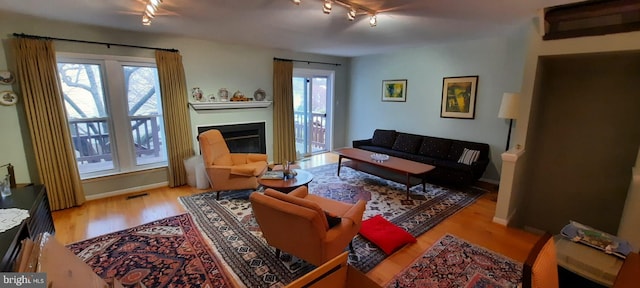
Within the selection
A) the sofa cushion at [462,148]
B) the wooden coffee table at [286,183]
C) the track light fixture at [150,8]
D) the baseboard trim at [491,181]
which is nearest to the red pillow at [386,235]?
the wooden coffee table at [286,183]

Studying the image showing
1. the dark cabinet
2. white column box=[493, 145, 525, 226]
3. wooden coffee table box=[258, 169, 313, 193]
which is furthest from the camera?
wooden coffee table box=[258, 169, 313, 193]

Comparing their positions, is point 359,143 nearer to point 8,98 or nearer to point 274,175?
point 274,175

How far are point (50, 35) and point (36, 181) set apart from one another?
5.97 ft

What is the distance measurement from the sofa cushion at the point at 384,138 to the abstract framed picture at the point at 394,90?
70 centimetres

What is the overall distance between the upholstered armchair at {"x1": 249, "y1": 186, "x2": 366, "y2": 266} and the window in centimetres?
302

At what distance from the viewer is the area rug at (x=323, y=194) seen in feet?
7.61

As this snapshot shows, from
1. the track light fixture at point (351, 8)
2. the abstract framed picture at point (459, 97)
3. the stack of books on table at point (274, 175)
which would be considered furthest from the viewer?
the abstract framed picture at point (459, 97)

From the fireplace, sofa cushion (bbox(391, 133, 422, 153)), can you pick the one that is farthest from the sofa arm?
the fireplace

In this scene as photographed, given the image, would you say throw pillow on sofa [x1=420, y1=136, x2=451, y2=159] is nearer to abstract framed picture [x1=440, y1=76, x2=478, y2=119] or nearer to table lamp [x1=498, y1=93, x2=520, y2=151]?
abstract framed picture [x1=440, y1=76, x2=478, y2=119]

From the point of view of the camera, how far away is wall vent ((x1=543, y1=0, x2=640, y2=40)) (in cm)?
236

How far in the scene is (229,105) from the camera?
472cm

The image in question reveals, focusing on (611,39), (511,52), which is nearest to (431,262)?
(611,39)

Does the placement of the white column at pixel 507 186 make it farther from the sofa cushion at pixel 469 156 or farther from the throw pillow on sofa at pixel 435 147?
the throw pillow on sofa at pixel 435 147

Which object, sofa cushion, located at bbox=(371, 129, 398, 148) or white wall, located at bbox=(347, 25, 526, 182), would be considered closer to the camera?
white wall, located at bbox=(347, 25, 526, 182)
